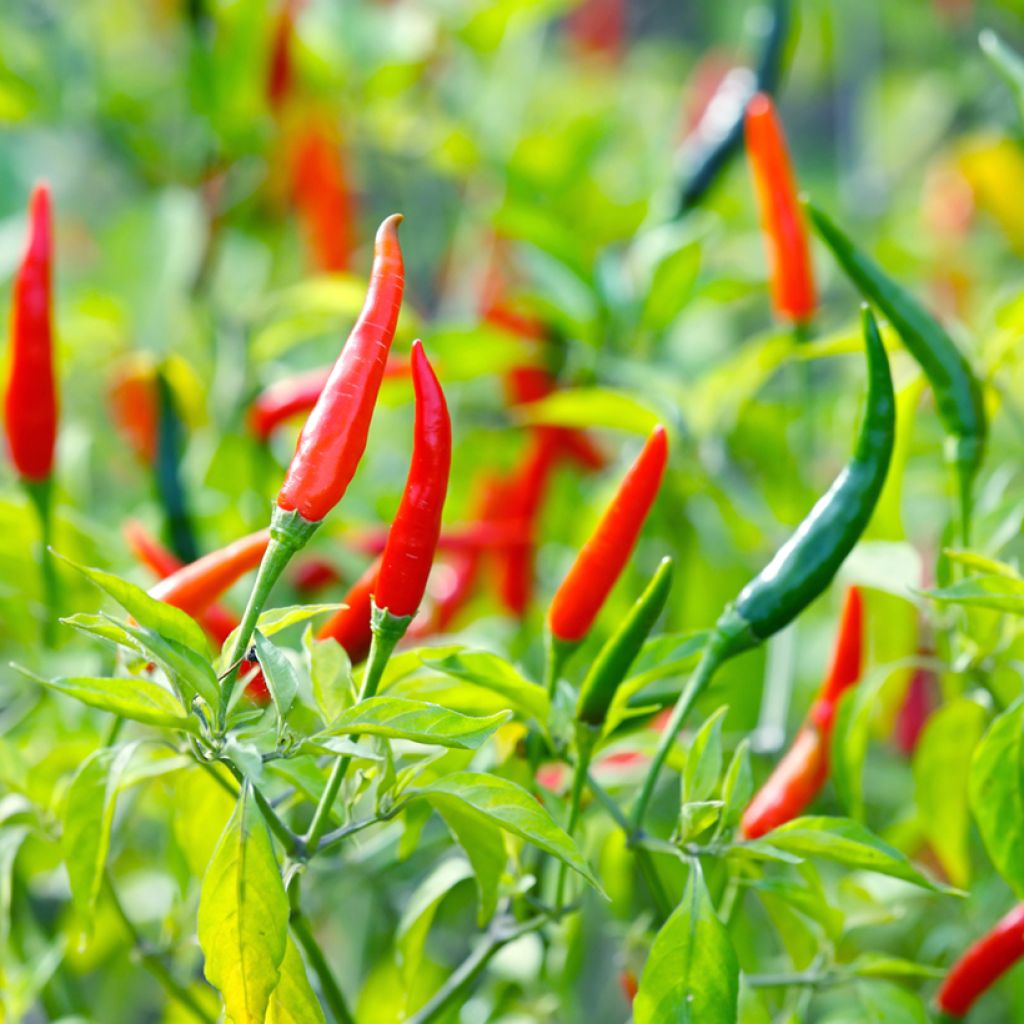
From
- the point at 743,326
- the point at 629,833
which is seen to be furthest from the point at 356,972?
the point at 743,326

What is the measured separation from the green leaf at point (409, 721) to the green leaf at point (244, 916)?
69mm

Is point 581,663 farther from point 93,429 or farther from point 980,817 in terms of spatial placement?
point 93,429

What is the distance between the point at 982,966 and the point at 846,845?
279 millimetres

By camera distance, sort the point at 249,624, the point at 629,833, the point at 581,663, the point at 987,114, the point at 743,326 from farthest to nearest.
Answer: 1. the point at 743,326
2. the point at 987,114
3. the point at 581,663
4. the point at 629,833
5. the point at 249,624

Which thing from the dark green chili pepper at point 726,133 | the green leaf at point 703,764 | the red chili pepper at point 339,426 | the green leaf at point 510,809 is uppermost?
the dark green chili pepper at point 726,133

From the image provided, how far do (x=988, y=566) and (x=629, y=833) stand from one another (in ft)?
0.98

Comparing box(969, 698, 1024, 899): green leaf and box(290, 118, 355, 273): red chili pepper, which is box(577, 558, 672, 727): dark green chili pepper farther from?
box(290, 118, 355, 273): red chili pepper

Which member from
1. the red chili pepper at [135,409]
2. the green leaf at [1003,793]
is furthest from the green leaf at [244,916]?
the red chili pepper at [135,409]

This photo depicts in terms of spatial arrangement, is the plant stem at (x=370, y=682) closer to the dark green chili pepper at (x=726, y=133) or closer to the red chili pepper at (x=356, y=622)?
the red chili pepper at (x=356, y=622)

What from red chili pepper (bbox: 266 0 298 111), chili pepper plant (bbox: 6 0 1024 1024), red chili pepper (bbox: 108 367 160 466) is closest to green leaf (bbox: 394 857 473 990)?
chili pepper plant (bbox: 6 0 1024 1024)

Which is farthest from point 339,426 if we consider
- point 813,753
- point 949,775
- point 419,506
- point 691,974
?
point 949,775

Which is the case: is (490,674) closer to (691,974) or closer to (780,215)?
(691,974)

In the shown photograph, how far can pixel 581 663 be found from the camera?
1374 millimetres

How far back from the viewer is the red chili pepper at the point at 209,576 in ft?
2.98
